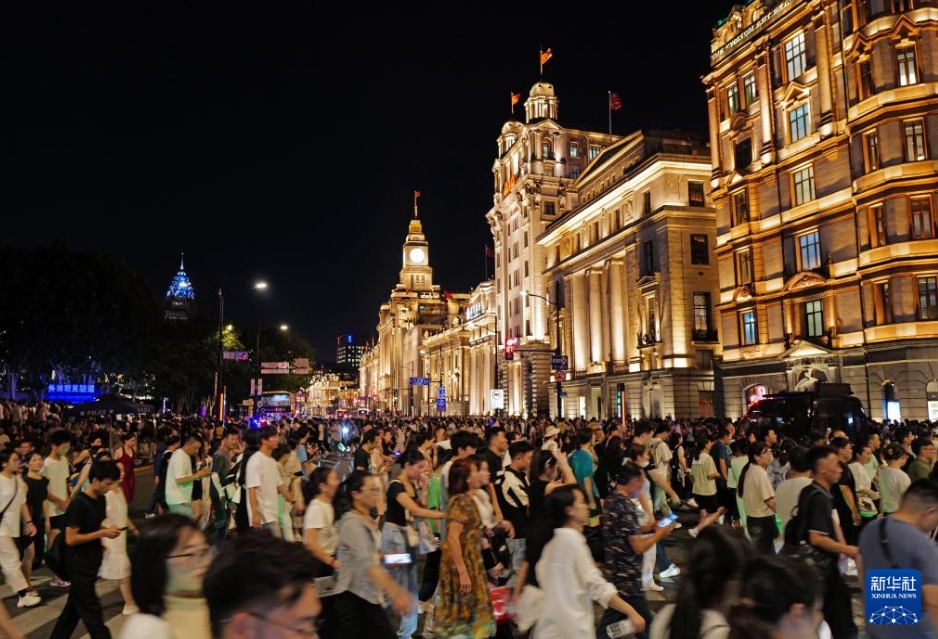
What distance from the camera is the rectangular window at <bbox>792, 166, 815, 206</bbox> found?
37250 millimetres

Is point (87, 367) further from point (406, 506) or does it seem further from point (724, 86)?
point (406, 506)

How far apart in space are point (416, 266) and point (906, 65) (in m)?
143

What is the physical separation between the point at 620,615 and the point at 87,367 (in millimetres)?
47954

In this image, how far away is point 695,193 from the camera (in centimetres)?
4928

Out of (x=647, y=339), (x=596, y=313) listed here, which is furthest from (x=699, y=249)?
(x=596, y=313)

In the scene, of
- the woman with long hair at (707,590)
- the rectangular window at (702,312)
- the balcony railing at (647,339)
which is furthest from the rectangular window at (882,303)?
the woman with long hair at (707,590)

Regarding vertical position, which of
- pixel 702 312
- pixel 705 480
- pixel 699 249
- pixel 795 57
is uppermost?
pixel 795 57

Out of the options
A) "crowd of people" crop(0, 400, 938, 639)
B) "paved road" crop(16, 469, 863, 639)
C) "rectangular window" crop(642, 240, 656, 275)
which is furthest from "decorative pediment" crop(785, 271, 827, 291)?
"paved road" crop(16, 469, 863, 639)

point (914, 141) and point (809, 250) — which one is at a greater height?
point (914, 141)

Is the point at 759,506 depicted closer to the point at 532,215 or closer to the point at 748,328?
the point at 748,328

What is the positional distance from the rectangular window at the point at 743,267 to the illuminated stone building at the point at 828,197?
0.31 ft

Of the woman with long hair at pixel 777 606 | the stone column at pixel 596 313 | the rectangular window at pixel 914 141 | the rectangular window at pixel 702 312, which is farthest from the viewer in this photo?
the stone column at pixel 596 313

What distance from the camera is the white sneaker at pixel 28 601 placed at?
30.7 ft

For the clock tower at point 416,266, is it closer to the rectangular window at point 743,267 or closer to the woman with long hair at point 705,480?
the rectangular window at point 743,267
